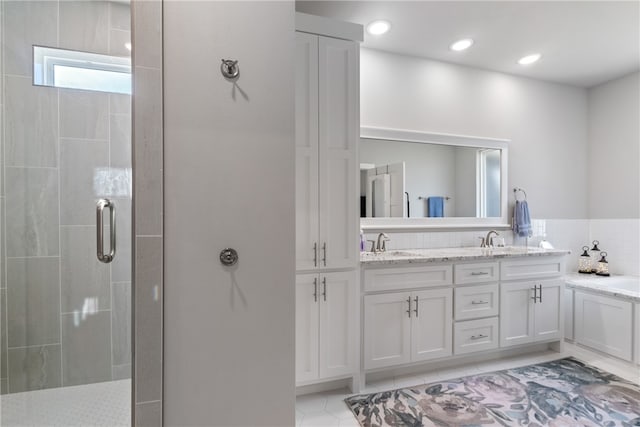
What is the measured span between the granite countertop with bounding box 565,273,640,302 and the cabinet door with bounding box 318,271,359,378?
2.27 metres

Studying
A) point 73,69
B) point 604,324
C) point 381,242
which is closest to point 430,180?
point 381,242

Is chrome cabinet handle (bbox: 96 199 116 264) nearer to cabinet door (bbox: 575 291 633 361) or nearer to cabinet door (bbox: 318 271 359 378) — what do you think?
cabinet door (bbox: 318 271 359 378)

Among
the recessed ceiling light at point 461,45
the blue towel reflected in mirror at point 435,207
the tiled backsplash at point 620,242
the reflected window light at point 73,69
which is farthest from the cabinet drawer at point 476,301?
the reflected window light at point 73,69

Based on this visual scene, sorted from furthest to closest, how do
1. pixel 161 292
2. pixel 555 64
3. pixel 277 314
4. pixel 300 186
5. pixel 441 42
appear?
pixel 555 64 → pixel 441 42 → pixel 300 186 → pixel 277 314 → pixel 161 292

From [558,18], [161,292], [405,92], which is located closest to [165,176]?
[161,292]

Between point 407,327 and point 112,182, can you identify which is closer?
point 112,182

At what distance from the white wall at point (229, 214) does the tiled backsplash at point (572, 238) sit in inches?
66.0

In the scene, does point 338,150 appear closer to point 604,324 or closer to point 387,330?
point 387,330

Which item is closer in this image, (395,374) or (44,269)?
(44,269)

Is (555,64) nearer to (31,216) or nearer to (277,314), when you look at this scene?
(277,314)

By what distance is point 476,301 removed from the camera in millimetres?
2391

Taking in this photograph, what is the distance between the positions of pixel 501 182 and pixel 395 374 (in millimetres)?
2136

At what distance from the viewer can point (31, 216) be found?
1.32m

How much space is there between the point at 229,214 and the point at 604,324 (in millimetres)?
3277
